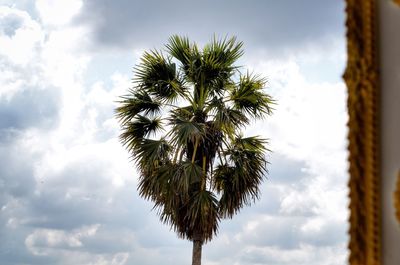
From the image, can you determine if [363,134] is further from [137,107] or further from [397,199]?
[137,107]

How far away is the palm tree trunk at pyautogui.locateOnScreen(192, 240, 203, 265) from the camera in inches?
483

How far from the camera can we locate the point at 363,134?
8.29 feet

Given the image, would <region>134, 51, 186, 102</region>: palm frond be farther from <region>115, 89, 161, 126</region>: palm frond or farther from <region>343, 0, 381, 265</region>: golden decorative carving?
<region>343, 0, 381, 265</region>: golden decorative carving

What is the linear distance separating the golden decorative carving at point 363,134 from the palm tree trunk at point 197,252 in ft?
32.7

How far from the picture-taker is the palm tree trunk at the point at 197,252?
40.3 feet

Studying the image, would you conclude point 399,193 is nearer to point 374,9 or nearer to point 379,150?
point 379,150

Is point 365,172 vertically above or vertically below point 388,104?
below

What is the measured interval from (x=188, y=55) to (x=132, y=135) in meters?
2.18

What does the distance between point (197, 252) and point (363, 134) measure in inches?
398

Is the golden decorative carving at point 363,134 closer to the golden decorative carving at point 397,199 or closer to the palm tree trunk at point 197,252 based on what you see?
the golden decorative carving at point 397,199

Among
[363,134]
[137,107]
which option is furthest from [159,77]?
[363,134]

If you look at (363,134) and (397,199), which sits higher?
(363,134)

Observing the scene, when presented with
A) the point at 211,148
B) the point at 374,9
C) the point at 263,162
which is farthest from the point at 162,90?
the point at 374,9

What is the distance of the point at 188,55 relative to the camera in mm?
13969
